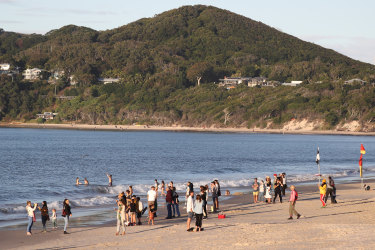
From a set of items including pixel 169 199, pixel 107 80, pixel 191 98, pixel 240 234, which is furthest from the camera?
pixel 107 80

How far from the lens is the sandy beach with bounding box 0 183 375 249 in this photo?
17.9 metres

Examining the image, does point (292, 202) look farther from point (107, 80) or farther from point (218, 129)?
point (107, 80)

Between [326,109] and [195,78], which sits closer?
[326,109]

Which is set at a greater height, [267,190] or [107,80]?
[107,80]

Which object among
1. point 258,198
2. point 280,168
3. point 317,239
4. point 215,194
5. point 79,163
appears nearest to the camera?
point 317,239

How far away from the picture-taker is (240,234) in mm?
19344

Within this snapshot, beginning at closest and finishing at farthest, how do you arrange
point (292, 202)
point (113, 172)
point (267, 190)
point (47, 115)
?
1. point (292, 202)
2. point (267, 190)
3. point (113, 172)
4. point (47, 115)

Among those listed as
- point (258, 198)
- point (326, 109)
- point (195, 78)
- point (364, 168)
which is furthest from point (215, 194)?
point (195, 78)

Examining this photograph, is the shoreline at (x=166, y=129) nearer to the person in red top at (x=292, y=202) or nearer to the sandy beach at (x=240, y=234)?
the sandy beach at (x=240, y=234)

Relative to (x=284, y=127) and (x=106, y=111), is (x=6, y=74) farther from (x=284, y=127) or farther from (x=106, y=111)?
(x=284, y=127)

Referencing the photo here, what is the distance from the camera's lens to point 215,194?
1011 inches

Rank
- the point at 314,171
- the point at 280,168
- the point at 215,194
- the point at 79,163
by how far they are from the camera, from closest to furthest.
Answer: the point at 215,194 → the point at 314,171 → the point at 280,168 → the point at 79,163

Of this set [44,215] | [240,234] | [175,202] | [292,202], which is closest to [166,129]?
[175,202]

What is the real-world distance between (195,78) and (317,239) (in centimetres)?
16600
